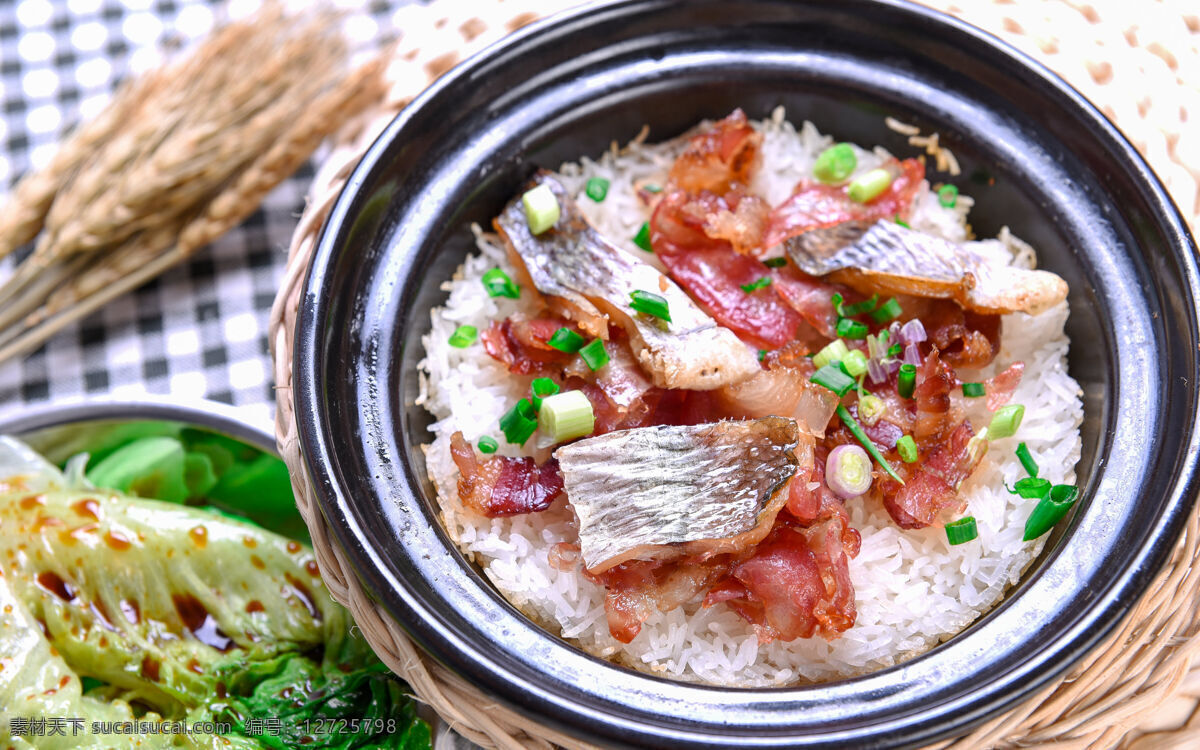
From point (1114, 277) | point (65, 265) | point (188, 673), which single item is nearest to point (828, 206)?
point (1114, 277)

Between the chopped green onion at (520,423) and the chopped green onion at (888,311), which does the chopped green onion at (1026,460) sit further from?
the chopped green onion at (520,423)

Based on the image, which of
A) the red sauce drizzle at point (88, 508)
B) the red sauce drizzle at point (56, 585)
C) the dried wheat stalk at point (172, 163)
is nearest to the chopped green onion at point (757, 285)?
the dried wheat stalk at point (172, 163)

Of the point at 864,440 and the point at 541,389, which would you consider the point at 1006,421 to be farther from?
the point at 541,389

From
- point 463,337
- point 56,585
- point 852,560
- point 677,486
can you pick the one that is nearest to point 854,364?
point 852,560

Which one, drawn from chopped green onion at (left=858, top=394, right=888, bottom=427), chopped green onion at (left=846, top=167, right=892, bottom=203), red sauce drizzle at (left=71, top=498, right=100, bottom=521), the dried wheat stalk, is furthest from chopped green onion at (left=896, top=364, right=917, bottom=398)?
red sauce drizzle at (left=71, top=498, right=100, bottom=521)

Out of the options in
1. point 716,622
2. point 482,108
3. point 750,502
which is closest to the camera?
point 750,502

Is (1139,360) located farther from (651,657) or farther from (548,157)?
(548,157)
